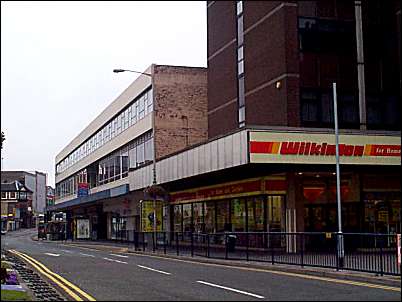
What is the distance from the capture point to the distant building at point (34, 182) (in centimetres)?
15700

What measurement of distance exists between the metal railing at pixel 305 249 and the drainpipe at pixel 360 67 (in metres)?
9.65

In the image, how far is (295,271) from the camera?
71.3 ft

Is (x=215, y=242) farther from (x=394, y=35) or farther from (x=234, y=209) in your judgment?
(x=394, y=35)

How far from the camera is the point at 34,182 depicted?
163625 mm

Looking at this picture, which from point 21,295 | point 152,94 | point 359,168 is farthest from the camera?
point 152,94

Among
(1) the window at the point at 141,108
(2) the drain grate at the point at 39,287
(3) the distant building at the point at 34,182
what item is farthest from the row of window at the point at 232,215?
(3) the distant building at the point at 34,182

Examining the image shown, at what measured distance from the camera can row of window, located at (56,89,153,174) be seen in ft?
179

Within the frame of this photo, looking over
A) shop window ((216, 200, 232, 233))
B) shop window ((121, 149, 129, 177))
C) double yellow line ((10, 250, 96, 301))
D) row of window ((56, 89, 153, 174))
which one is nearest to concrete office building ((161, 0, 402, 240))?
shop window ((216, 200, 232, 233))

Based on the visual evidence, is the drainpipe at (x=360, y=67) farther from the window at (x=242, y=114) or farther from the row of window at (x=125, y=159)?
the row of window at (x=125, y=159)

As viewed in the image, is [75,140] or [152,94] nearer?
[152,94]

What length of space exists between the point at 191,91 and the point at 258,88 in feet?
61.1

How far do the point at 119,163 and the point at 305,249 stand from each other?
41726 mm

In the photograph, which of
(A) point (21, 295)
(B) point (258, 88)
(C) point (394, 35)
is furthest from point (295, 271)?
(C) point (394, 35)

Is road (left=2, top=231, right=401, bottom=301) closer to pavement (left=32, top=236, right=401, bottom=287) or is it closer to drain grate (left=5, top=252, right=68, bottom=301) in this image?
pavement (left=32, top=236, right=401, bottom=287)
